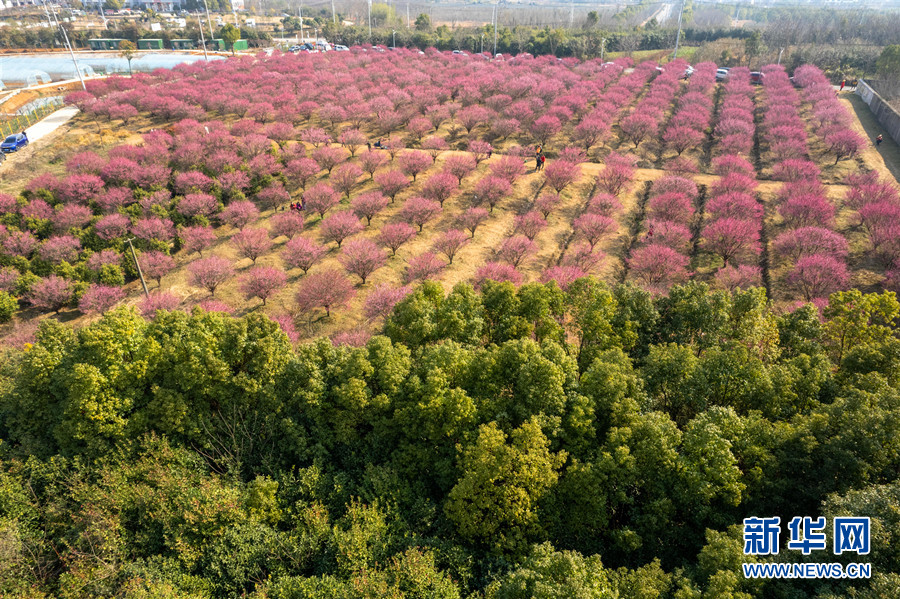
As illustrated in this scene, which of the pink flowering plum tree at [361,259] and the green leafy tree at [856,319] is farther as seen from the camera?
the pink flowering plum tree at [361,259]

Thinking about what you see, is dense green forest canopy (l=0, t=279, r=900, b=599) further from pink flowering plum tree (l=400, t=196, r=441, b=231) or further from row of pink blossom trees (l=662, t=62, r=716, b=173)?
row of pink blossom trees (l=662, t=62, r=716, b=173)

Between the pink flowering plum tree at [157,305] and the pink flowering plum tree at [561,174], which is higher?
the pink flowering plum tree at [561,174]

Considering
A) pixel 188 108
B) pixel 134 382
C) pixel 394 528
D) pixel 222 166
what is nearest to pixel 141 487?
pixel 134 382

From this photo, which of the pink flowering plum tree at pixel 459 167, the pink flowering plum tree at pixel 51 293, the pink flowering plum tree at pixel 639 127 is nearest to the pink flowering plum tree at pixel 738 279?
the pink flowering plum tree at pixel 459 167

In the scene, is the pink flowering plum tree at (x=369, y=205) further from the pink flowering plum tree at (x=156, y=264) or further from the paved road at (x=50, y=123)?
the paved road at (x=50, y=123)

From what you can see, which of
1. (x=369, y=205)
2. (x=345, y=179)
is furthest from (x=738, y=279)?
(x=345, y=179)

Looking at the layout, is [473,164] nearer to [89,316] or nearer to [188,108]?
[89,316]

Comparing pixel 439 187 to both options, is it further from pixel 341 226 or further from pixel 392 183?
pixel 341 226
